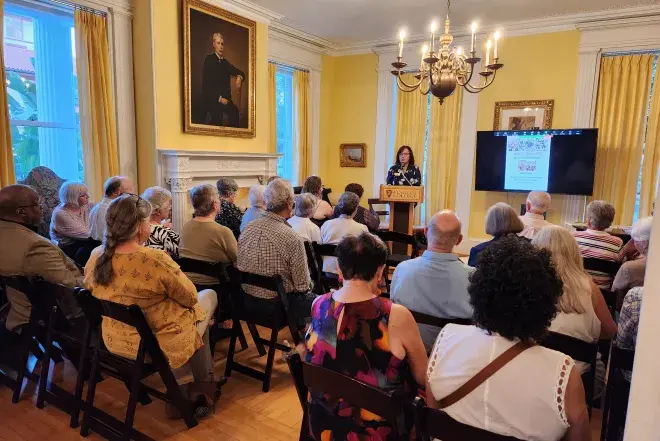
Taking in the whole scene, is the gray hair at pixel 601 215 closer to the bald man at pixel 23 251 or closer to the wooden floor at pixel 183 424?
the wooden floor at pixel 183 424

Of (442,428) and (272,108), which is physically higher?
(272,108)

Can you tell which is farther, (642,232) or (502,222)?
(502,222)

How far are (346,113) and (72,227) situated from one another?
16.5 feet

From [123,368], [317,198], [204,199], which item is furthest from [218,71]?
[123,368]

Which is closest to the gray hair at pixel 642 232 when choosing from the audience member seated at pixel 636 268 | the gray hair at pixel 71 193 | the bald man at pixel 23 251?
the audience member seated at pixel 636 268

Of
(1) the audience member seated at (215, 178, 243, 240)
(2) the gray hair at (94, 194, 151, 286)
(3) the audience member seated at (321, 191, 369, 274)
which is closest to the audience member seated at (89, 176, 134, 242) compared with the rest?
(1) the audience member seated at (215, 178, 243, 240)

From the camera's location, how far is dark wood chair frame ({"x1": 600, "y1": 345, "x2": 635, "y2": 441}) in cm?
150

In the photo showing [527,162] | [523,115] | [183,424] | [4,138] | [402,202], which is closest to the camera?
[183,424]

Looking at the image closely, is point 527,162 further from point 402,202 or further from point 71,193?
point 71,193

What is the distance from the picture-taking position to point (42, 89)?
416 centimetres

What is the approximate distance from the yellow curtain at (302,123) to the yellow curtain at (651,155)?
4.54 metres

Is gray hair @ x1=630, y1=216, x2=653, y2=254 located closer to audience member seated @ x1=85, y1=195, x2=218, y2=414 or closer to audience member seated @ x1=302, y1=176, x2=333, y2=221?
audience member seated @ x1=85, y1=195, x2=218, y2=414

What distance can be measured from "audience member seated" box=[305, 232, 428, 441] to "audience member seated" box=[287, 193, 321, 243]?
6.42 ft

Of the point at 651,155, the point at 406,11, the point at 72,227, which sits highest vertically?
the point at 406,11
